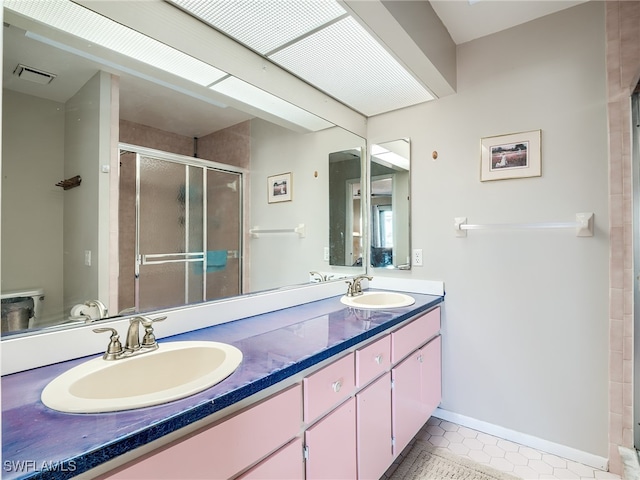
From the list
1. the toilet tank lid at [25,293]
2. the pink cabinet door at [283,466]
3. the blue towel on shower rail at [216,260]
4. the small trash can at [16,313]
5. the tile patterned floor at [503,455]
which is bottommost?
the tile patterned floor at [503,455]

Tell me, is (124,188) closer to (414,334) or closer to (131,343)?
(131,343)

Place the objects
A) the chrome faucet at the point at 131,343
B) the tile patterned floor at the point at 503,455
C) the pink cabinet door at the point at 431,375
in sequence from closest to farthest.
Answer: the chrome faucet at the point at 131,343 → the tile patterned floor at the point at 503,455 → the pink cabinet door at the point at 431,375

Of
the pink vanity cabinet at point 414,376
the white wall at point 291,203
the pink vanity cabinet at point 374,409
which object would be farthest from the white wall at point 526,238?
the pink vanity cabinet at point 374,409

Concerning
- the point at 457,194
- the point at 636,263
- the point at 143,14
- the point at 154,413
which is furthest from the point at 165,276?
the point at 636,263

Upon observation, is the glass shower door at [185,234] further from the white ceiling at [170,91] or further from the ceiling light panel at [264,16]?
the ceiling light panel at [264,16]

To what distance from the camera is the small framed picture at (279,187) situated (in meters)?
1.87

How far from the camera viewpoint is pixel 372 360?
4.75ft

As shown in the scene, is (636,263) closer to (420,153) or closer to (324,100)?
(420,153)

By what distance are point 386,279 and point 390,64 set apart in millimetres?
1395

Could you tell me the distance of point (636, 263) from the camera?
1.63 metres

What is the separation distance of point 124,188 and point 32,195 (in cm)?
29

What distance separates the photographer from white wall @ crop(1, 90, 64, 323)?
100 centimetres

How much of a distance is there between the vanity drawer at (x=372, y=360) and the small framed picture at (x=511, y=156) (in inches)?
47.7

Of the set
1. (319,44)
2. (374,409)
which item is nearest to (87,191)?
(319,44)
